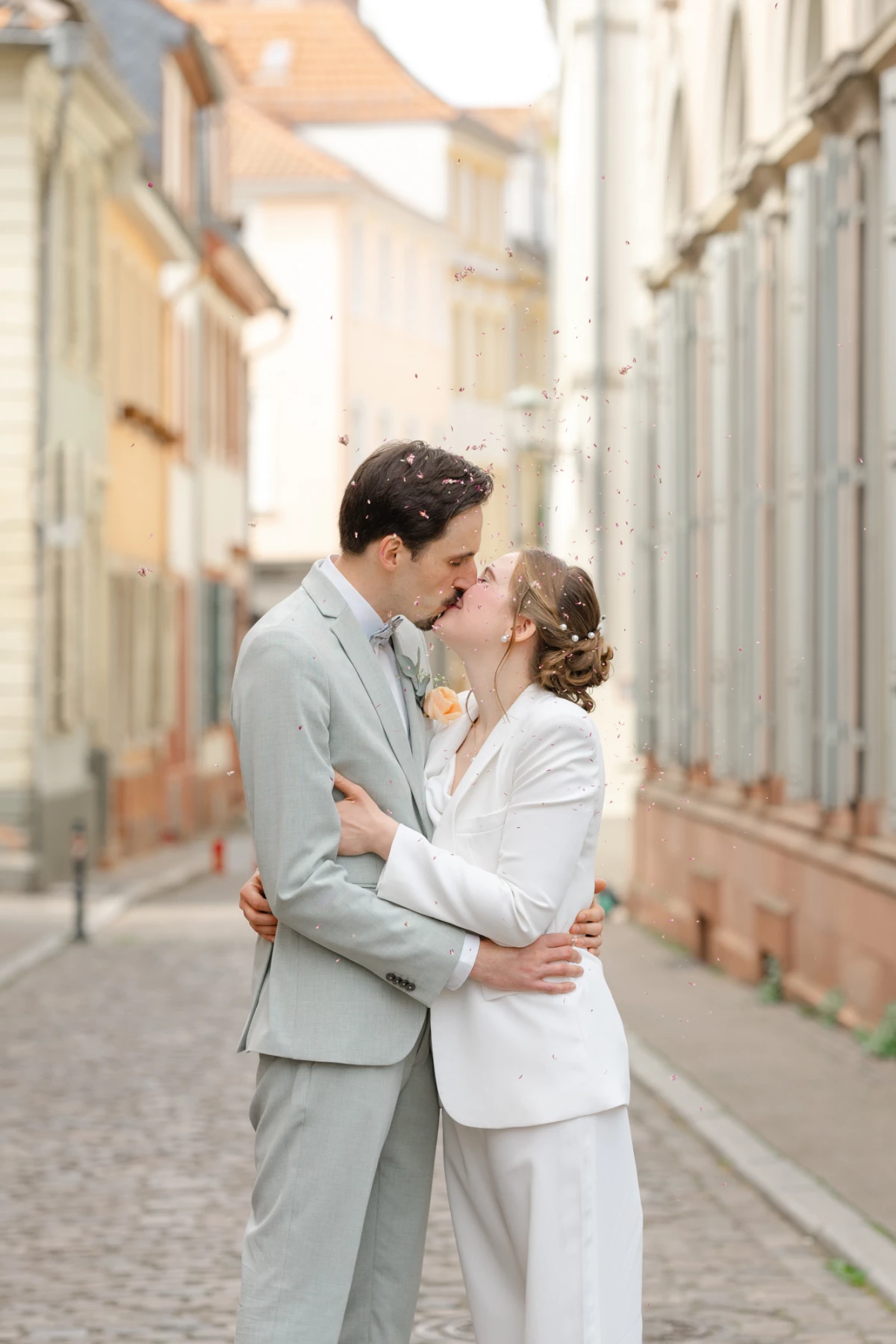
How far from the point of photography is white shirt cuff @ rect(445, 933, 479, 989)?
3.67 meters

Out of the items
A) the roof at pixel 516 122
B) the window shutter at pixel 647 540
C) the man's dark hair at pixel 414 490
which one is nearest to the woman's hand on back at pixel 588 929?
the man's dark hair at pixel 414 490

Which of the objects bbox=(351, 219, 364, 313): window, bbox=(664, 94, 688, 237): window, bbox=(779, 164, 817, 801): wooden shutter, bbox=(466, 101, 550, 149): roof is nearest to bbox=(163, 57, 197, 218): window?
bbox=(351, 219, 364, 313): window

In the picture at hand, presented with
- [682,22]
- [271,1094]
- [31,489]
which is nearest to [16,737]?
[31,489]

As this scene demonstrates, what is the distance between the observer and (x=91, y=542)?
2386cm

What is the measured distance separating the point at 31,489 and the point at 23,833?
287 centimetres

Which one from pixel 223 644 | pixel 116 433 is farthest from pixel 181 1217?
pixel 223 644

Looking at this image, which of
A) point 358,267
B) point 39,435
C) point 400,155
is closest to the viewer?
point 39,435

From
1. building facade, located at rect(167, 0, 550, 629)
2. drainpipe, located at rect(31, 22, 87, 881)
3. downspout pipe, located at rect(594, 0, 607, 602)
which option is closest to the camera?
drainpipe, located at rect(31, 22, 87, 881)

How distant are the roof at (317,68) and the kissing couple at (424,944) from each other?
146 feet

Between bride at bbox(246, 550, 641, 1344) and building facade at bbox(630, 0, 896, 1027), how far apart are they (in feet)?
21.1

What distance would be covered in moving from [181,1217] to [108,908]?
11811mm

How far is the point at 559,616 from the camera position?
12.3 feet

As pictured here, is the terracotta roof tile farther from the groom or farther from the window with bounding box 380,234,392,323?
the groom

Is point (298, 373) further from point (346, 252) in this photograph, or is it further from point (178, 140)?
point (178, 140)
